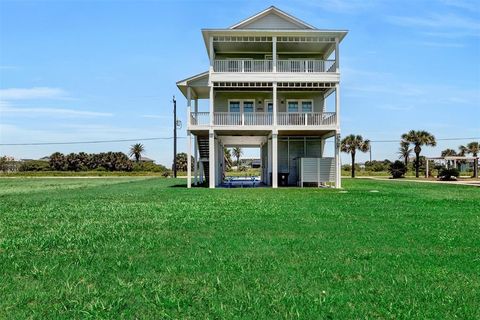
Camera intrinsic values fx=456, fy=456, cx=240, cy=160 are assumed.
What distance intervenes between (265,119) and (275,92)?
2.05m

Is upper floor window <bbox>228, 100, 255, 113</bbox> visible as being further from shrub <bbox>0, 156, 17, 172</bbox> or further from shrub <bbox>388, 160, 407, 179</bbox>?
shrub <bbox>0, 156, 17, 172</bbox>

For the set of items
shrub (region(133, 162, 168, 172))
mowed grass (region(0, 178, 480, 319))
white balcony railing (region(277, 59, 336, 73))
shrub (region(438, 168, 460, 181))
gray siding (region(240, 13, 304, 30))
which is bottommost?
mowed grass (region(0, 178, 480, 319))

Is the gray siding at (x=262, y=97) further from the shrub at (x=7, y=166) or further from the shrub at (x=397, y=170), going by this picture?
the shrub at (x=7, y=166)

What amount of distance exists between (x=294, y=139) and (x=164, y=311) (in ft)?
88.1

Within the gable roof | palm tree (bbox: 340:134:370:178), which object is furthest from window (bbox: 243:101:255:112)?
palm tree (bbox: 340:134:370:178)

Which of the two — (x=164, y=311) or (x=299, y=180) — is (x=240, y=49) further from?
(x=164, y=311)

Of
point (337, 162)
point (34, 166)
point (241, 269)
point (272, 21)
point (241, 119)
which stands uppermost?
point (272, 21)

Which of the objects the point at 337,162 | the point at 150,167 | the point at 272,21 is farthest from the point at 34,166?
the point at 337,162

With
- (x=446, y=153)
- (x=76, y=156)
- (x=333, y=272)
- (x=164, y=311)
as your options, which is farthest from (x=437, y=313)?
(x=446, y=153)

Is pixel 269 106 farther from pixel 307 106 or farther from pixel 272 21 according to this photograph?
pixel 272 21

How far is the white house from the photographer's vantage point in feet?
85.5

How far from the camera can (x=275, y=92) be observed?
25906 mm

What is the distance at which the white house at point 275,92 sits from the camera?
26062mm

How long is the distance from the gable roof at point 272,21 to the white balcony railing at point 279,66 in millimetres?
2048
